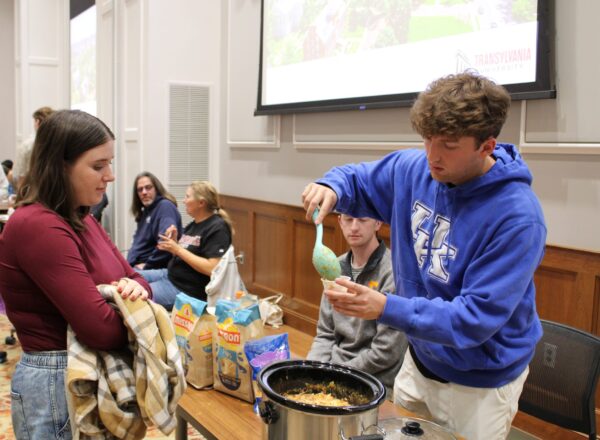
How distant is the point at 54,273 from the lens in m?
1.29

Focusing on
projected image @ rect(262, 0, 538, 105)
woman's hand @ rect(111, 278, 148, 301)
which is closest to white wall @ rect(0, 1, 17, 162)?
projected image @ rect(262, 0, 538, 105)

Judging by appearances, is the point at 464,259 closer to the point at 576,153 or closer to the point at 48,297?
the point at 48,297

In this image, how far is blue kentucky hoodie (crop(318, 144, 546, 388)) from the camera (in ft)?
3.94

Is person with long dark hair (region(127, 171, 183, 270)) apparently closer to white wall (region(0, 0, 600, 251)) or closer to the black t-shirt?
the black t-shirt

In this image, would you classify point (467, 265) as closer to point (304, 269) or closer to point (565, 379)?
point (565, 379)

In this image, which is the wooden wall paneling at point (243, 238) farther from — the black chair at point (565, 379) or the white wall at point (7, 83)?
the white wall at point (7, 83)

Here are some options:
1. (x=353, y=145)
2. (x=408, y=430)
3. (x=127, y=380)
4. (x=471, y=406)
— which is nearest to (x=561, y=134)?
(x=353, y=145)

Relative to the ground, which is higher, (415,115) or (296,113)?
(296,113)

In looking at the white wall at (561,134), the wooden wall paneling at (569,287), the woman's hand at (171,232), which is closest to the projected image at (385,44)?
the white wall at (561,134)

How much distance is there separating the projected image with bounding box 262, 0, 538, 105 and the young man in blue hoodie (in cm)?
144

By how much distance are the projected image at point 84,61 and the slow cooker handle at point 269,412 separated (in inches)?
231

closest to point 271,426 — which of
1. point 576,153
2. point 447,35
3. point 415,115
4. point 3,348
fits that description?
point 415,115

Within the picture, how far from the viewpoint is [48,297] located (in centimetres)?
133

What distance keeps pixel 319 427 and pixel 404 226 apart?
61cm
